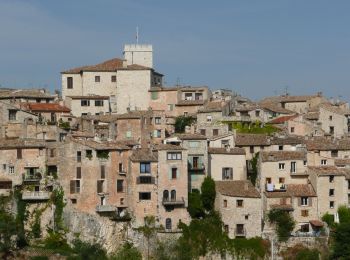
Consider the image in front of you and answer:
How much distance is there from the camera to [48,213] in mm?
72375

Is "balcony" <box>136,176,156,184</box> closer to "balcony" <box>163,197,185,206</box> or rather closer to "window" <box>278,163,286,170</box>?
"balcony" <box>163,197,185,206</box>

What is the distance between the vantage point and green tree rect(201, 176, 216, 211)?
2886 inches

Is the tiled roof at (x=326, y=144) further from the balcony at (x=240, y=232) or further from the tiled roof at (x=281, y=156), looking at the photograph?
the balcony at (x=240, y=232)

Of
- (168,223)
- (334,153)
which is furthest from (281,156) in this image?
(168,223)

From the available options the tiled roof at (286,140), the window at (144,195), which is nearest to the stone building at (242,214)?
the window at (144,195)

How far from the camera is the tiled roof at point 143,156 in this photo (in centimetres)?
7275

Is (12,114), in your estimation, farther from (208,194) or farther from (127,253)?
(208,194)

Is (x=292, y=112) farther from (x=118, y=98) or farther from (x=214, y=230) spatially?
(x=214, y=230)

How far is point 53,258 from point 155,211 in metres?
8.99

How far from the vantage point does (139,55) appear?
10575cm

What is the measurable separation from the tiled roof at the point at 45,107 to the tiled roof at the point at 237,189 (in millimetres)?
25555

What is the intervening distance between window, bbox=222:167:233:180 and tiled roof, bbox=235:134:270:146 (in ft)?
12.9

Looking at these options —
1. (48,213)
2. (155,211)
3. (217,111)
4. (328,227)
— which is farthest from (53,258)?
(217,111)

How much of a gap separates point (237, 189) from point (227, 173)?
11.0ft
